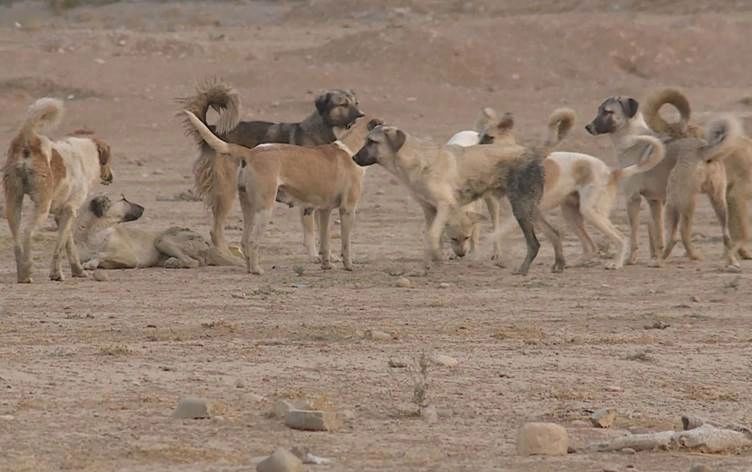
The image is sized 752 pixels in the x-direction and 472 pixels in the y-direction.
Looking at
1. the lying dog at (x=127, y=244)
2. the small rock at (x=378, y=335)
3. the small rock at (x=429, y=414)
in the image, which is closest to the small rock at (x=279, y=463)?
the small rock at (x=429, y=414)

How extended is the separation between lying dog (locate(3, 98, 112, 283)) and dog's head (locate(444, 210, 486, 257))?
277 cm

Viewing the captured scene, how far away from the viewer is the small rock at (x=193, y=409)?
→ 7.98 m

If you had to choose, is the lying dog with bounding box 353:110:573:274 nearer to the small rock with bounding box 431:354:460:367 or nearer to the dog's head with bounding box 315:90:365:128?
the dog's head with bounding box 315:90:365:128

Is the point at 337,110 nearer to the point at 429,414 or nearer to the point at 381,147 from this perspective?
the point at 381,147

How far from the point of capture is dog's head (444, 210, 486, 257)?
1473 centimetres

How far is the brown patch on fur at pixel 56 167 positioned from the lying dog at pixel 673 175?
4.36 meters

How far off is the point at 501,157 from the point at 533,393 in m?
5.47

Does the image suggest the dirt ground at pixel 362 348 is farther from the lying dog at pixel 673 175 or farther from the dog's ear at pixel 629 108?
the dog's ear at pixel 629 108

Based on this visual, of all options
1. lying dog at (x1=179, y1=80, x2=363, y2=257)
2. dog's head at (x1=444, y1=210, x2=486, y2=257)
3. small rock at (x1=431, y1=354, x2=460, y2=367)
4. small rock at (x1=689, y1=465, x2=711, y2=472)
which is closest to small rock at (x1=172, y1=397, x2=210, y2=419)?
small rock at (x1=431, y1=354, x2=460, y2=367)

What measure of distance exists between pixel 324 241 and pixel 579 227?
2.03m

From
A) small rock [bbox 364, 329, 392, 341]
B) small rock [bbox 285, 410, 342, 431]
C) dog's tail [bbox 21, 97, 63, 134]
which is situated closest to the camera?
small rock [bbox 285, 410, 342, 431]

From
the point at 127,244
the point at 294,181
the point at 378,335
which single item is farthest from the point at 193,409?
the point at 127,244

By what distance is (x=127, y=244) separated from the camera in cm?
1417

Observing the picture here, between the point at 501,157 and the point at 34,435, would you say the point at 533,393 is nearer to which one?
the point at 34,435
